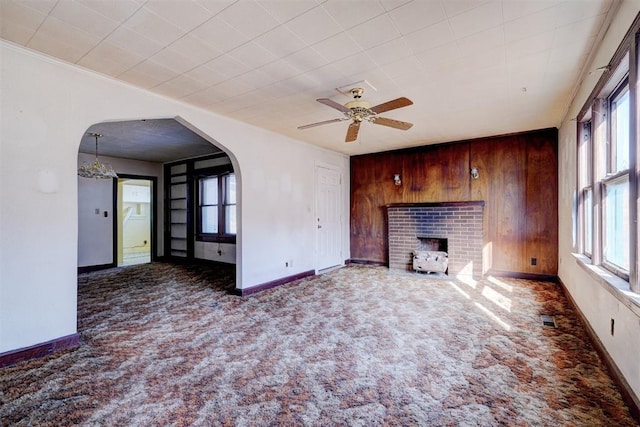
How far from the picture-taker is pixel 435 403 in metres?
1.88

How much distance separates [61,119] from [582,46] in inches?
175

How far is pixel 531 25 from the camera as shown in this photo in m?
2.19

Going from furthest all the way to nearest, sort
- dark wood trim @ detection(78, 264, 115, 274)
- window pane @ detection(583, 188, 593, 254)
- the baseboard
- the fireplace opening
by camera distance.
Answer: dark wood trim @ detection(78, 264, 115, 274) → the fireplace opening → window pane @ detection(583, 188, 593, 254) → the baseboard

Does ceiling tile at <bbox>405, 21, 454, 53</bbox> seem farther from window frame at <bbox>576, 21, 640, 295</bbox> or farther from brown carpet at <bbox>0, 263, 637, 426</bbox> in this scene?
brown carpet at <bbox>0, 263, 637, 426</bbox>

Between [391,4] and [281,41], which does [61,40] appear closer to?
[281,41]

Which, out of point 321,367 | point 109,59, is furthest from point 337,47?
point 321,367

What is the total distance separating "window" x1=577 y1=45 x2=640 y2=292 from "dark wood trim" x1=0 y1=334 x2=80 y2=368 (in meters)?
4.25

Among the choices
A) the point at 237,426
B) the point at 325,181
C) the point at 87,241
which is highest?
the point at 325,181

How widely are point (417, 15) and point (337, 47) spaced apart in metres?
0.65

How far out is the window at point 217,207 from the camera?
268 inches

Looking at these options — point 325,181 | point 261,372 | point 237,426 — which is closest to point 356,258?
point 325,181

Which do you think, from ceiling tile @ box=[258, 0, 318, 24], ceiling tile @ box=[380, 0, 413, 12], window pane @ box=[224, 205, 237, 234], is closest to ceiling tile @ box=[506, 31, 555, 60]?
ceiling tile @ box=[380, 0, 413, 12]

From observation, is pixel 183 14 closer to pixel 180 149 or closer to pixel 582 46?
pixel 582 46

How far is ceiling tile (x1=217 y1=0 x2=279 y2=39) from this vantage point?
1.98 meters
